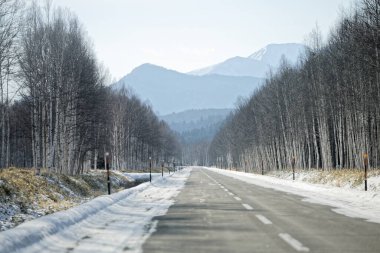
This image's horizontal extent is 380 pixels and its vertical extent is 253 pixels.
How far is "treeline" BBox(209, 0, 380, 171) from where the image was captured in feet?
82.7

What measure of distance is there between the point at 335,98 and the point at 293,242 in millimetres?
30412

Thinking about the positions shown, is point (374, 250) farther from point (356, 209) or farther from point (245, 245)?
point (356, 209)

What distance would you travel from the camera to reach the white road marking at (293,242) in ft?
20.6

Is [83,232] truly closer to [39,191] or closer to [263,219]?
[263,219]

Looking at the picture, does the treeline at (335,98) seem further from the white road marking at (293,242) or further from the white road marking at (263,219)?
the white road marking at (293,242)

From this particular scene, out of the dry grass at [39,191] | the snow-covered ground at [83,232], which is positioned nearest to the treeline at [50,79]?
the dry grass at [39,191]

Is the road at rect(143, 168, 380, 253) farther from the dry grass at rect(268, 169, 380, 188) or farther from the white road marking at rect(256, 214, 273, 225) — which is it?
the dry grass at rect(268, 169, 380, 188)

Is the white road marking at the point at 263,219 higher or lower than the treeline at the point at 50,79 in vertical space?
lower

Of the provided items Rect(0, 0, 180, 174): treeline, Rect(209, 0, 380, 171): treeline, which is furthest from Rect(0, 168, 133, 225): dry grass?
Rect(209, 0, 380, 171): treeline

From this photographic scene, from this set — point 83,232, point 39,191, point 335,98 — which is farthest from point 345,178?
point 83,232

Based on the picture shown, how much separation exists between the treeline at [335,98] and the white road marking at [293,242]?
17.9 meters

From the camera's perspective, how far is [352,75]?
1253 inches

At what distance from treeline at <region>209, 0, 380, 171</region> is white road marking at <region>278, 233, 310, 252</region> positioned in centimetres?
1785

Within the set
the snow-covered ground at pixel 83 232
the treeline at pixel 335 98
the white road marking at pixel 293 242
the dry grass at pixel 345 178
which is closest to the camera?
the white road marking at pixel 293 242
